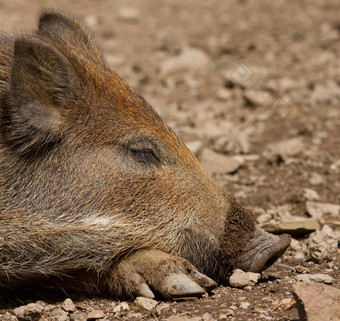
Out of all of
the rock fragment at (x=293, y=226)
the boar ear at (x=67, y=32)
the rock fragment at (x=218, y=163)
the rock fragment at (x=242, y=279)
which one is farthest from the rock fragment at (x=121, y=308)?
the rock fragment at (x=218, y=163)

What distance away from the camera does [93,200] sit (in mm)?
4023

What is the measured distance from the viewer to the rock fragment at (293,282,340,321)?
3.21 meters

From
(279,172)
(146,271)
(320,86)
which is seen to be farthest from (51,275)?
(320,86)

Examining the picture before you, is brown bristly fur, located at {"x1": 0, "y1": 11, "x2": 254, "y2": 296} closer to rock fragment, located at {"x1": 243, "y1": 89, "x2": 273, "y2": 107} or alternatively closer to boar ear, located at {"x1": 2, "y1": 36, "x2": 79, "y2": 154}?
boar ear, located at {"x1": 2, "y1": 36, "x2": 79, "y2": 154}

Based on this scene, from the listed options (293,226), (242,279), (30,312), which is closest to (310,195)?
(293,226)

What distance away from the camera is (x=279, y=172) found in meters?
6.00

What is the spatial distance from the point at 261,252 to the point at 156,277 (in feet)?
2.31

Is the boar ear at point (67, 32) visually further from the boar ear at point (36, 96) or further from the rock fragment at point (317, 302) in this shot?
→ the rock fragment at point (317, 302)

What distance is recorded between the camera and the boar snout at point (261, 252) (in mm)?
3961

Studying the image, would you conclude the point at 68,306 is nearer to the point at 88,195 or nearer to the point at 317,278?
the point at 88,195

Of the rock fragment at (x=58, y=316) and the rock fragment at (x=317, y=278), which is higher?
the rock fragment at (x=317, y=278)

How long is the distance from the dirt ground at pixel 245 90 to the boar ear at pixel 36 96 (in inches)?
38.5

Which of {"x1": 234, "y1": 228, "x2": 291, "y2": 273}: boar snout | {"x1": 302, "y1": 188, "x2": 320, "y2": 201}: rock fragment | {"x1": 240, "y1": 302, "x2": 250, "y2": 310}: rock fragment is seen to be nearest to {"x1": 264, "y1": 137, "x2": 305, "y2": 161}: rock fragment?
{"x1": 302, "y1": 188, "x2": 320, "y2": 201}: rock fragment

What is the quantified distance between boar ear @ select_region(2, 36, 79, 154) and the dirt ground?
3.21 ft
